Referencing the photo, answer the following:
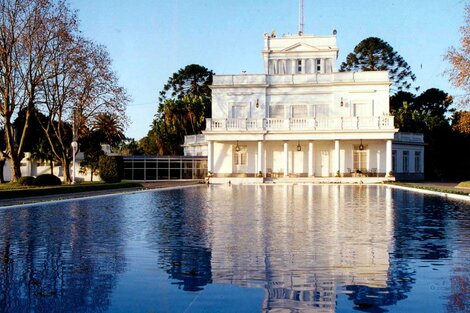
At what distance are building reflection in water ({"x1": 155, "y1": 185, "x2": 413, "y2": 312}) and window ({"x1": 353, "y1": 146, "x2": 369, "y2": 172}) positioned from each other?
32.6 m

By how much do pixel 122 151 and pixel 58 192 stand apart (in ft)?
207

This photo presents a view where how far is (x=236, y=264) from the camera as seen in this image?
336 inches

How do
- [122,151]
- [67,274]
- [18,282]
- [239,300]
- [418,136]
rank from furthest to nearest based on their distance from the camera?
[122,151] → [418,136] → [67,274] → [18,282] → [239,300]

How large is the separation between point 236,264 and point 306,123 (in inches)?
1540

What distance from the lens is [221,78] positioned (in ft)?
164

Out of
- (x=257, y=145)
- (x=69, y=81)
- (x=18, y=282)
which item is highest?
(x=69, y=81)

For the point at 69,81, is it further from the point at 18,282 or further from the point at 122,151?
the point at 122,151

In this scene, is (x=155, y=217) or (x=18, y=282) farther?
(x=155, y=217)

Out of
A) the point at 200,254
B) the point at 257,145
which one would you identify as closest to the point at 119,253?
the point at 200,254

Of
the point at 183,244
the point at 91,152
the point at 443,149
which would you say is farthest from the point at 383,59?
the point at 183,244

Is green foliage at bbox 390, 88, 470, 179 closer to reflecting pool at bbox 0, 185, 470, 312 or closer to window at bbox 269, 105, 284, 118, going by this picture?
window at bbox 269, 105, 284, 118

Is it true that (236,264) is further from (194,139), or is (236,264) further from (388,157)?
(194,139)

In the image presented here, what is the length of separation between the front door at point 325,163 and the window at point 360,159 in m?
2.33

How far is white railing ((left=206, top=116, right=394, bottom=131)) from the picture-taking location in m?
45.9
